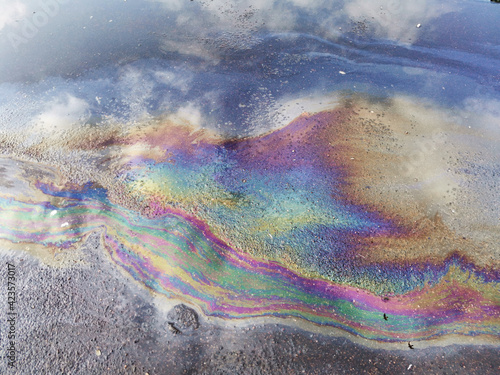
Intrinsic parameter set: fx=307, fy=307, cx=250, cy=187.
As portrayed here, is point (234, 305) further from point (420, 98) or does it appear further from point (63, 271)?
point (420, 98)

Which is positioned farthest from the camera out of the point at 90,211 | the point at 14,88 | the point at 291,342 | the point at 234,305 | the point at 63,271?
the point at 14,88

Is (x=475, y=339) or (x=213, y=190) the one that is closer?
(x=475, y=339)

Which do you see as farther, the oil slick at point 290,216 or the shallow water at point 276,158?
the shallow water at point 276,158

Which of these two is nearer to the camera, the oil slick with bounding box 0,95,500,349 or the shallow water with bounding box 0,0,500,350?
the oil slick with bounding box 0,95,500,349

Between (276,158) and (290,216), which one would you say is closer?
(290,216)

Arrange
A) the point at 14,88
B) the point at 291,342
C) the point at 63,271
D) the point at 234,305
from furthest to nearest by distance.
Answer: the point at 14,88
the point at 63,271
the point at 234,305
the point at 291,342

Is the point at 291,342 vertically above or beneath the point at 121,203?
beneath

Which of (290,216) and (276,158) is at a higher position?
(276,158)

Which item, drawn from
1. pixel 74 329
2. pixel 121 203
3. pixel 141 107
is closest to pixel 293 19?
pixel 141 107
